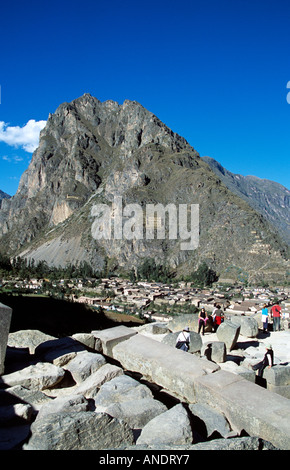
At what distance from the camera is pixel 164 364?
5375 mm

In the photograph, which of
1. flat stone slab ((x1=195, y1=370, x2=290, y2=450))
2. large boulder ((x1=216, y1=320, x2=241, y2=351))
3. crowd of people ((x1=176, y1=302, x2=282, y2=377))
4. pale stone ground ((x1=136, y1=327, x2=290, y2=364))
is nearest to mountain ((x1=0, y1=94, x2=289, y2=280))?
crowd of people ((x1=176, y1=302, x2=282, y2=377))

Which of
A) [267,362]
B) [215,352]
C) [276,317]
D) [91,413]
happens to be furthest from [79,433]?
[276,317]

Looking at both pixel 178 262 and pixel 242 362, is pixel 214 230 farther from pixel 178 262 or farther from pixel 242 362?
pixel 242 362

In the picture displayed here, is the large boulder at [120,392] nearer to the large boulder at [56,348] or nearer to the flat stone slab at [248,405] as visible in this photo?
the flat stone slab at [248,405]

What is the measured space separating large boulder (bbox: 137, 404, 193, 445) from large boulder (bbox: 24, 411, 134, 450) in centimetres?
20

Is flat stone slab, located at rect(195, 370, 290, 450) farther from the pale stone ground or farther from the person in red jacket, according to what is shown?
the person in red jacket

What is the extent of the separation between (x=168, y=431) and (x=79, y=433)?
980 mm

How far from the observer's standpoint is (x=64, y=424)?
318cm

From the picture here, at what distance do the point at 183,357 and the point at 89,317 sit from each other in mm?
25467

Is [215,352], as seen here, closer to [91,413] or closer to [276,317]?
[91,413]

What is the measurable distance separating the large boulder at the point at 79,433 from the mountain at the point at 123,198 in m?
90.1

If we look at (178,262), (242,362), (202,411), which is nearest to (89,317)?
(242,362)

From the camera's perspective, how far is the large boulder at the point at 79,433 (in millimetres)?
3072

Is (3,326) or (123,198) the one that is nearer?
(3,326)
